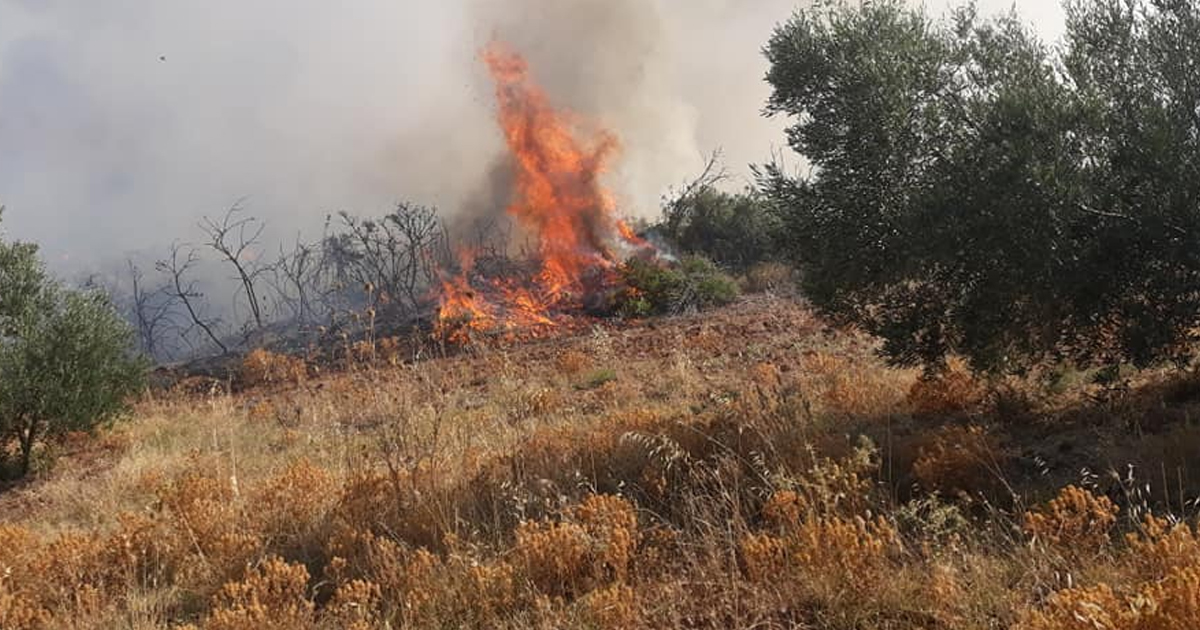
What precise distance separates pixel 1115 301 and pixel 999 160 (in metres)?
1.62

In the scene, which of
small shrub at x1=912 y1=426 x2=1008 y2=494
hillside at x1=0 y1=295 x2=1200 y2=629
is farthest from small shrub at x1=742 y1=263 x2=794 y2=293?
small shrub at x1=912 y1=426 x2=1008 y2=494

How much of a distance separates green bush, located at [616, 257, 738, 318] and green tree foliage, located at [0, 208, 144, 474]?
16328 mm

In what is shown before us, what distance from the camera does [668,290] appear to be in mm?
26312

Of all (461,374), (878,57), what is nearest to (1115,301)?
(878,57)

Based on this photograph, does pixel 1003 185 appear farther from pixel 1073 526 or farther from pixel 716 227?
pixel 716 227

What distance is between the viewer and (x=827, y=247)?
24.2ft

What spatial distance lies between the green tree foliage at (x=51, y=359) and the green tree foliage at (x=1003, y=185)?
38.4 ft

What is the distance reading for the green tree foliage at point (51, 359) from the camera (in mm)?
10992

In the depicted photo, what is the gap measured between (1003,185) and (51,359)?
13.8m

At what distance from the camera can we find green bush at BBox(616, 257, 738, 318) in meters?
25.6

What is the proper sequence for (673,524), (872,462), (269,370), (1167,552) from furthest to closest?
(269,370), (872,462), (673,524), (1167,552)

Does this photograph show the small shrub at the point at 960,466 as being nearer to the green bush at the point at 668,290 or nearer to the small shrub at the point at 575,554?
the small shrub at the point at 575,554

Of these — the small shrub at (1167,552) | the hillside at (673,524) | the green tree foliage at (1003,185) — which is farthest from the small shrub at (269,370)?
the small shrub at (1167,552)

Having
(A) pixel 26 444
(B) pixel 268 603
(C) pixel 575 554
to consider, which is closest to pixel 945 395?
(C) pixel 575 554
